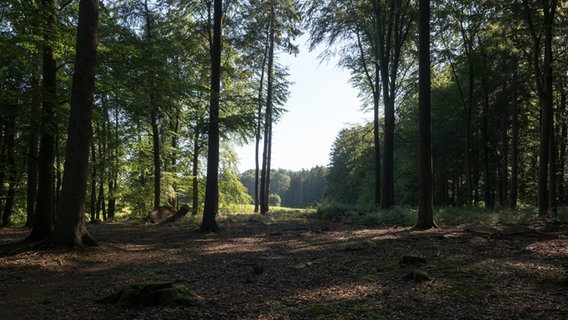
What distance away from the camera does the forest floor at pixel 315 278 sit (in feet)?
15.2

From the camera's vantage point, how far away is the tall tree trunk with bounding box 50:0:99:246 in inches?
333

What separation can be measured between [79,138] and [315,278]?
6.44 metres

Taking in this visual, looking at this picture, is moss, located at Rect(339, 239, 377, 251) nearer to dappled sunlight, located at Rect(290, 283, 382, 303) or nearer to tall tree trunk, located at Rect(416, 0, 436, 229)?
dappled sunlight, located at Rect(290, 283, 382, 303)

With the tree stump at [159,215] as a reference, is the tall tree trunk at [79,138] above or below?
above

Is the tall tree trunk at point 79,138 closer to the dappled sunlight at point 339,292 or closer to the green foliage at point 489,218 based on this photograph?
the dappled sunlight at point 339,292

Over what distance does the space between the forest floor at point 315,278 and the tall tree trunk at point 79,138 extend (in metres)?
0.55

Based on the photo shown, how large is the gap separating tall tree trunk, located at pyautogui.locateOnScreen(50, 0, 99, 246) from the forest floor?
0.55 metres

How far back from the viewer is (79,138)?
28.1ft

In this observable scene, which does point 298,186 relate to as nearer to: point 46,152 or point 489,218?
point 489,218

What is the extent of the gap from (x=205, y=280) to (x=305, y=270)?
6.66ft

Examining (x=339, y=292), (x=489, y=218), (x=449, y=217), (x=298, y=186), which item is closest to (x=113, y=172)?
(x=449, y=217)

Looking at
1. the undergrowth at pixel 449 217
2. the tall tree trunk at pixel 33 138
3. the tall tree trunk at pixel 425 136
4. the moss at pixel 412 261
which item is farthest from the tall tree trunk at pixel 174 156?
the moss at pixel 412 261

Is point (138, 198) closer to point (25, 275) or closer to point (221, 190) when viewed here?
point (221, 190)

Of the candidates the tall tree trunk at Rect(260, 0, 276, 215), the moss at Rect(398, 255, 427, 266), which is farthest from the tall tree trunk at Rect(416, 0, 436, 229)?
the tall tree trunk at Rect(260, 0, 276, 215)
